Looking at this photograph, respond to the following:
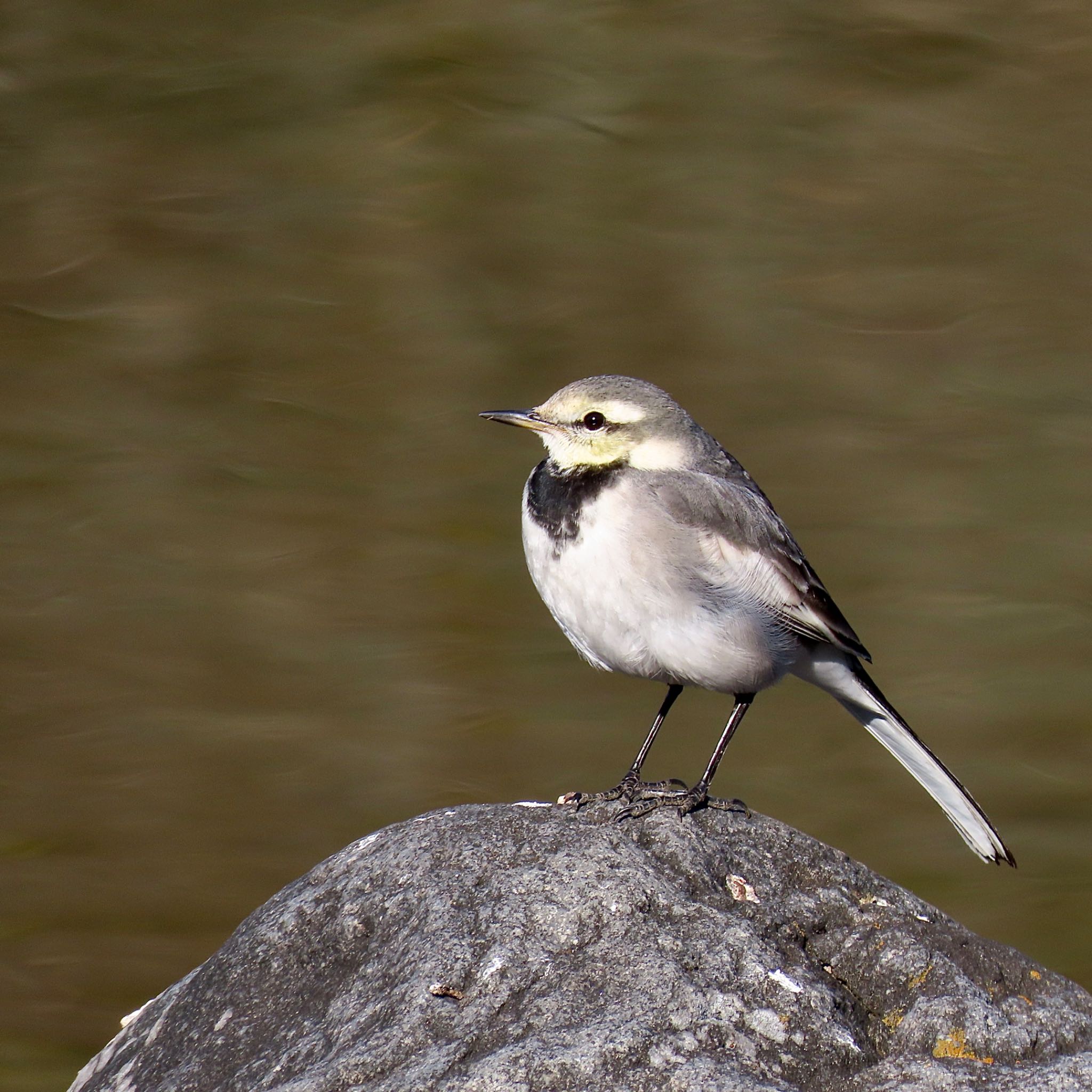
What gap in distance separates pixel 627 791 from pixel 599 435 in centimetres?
107

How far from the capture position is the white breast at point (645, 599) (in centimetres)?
395

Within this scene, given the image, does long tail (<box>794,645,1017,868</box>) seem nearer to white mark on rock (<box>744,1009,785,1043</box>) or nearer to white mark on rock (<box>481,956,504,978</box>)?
white mark on rock (<box>744,1009,785,1043</box>)

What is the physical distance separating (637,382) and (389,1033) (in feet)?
6.91

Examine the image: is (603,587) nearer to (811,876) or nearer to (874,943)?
(811,876)

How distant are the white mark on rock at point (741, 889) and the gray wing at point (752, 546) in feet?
3.39

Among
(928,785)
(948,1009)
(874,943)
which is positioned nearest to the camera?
(948,1009)

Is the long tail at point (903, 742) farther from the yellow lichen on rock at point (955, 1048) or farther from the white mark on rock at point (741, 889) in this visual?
the yellow lichen on rock at point (955, 1048)

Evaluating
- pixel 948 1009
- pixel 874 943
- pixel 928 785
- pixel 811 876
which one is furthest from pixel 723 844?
pixel 928 785

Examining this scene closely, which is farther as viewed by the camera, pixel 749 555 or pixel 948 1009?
pixel 749 555

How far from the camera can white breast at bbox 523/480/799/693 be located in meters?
3.95

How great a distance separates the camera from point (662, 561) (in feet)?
13.0

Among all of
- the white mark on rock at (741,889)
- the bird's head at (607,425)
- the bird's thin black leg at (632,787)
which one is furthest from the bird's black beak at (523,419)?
the white mark on rock at (741,889)

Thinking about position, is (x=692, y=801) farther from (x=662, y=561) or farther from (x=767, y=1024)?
(x=767, y=1024)

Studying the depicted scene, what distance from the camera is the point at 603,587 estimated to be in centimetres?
396
